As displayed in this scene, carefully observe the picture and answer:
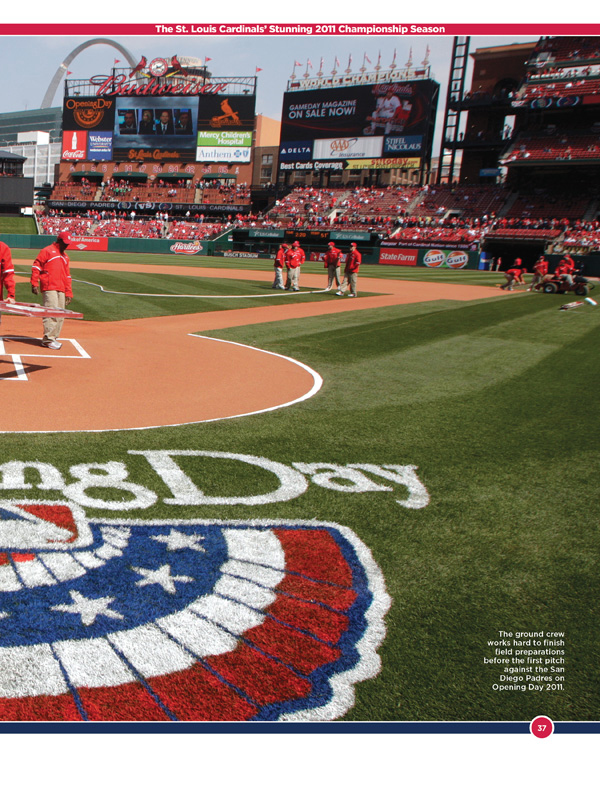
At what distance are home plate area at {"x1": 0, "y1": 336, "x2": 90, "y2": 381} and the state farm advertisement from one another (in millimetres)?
42926

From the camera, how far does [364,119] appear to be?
6334cm

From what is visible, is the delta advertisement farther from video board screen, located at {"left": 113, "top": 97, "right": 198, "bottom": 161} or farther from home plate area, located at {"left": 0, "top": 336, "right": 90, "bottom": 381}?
home plate area, located at {"left": 0, "top": 336, "right": 90, "bottom": 381}

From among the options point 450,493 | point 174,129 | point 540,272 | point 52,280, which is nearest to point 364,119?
point 174,129

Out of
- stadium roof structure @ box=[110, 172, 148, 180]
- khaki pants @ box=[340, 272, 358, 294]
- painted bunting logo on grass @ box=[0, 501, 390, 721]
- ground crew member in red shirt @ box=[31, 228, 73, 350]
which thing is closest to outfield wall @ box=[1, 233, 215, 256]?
stadium roof structure @ box=[110, 172, 148, 180]

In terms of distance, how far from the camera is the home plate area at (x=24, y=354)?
351 inches

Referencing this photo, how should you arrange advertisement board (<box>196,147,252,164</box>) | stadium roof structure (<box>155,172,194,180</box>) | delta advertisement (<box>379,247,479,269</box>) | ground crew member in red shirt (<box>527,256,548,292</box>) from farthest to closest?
stadium roof structure (<box>155,172,194,180</box>), advertisement board (<box>196,147,252,164</box>), delta advertisement (<box>379,247,479,269</box>), ground crew member in red shirt (<box>527,256,548,292</box>)

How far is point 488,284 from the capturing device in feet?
117

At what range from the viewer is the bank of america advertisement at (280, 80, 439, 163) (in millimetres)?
60688

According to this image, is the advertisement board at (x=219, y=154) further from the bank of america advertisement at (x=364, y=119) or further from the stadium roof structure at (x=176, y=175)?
the bank of america advertisement at (x=364, y=119)

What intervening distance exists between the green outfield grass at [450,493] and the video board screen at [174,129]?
63.3 metres

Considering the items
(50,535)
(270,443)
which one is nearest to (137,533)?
(50,535)

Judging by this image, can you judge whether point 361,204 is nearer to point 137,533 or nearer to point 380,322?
point 380,322

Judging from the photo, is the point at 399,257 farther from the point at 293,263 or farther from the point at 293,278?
the point at 293,263

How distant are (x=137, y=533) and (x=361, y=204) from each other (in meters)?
63.8
